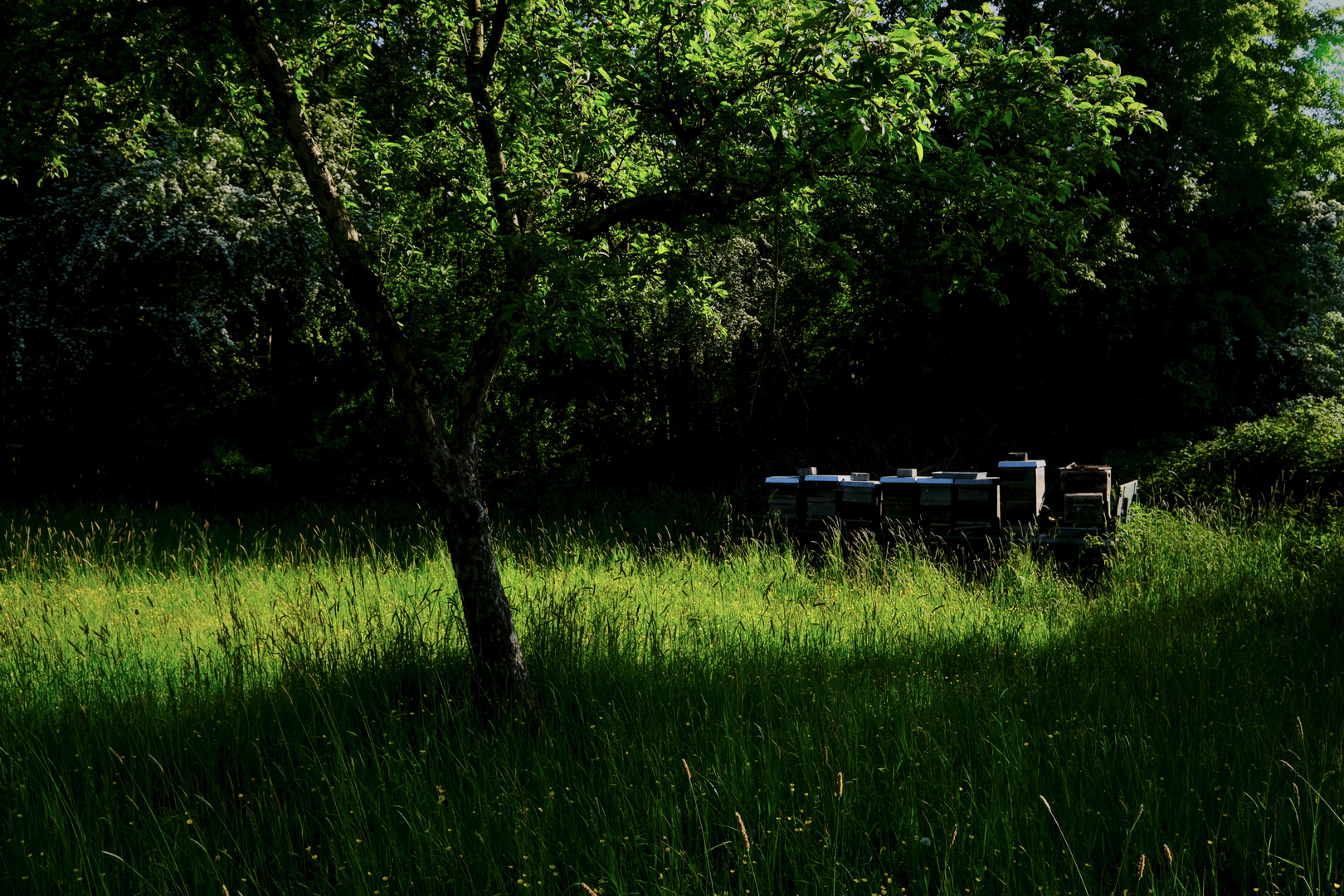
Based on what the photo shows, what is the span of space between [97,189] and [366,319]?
25.3 ft

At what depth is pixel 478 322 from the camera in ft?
30.0

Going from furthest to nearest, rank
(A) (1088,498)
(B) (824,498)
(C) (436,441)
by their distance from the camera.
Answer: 1. (B) (824,498)
2. (A) (1088,498)
3. (C) (436,441)

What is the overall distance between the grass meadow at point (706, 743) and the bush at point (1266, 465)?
2187 millimetres

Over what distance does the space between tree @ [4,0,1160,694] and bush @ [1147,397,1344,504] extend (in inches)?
195

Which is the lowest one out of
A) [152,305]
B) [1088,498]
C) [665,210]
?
[1088,498]

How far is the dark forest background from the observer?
1021cm

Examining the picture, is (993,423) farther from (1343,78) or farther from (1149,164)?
(1343,78)

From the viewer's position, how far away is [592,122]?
481 cm

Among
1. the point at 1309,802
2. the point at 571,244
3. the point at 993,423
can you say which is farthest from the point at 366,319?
the point at 993,423

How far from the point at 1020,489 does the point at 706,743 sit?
15.5 feet

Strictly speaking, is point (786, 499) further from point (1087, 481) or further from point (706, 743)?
point (706, 743)

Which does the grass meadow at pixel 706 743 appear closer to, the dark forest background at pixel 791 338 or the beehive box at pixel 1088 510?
the beehive box at pixel 1088 510

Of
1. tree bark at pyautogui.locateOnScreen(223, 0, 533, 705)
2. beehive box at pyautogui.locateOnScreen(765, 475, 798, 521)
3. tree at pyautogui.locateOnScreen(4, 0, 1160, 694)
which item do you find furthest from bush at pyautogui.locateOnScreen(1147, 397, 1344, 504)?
tree bark at pyautogui.locateOnScreen(223, 0, 533, 705)

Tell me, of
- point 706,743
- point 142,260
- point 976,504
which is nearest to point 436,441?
point 706,743
